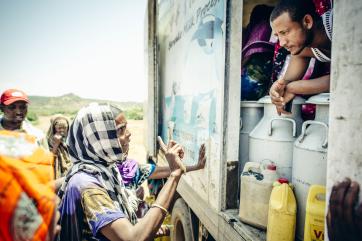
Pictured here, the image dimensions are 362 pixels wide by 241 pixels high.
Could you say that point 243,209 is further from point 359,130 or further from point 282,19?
point 282,19

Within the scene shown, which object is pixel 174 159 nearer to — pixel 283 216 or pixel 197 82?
pixel 283 216

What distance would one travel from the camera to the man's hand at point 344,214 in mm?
883

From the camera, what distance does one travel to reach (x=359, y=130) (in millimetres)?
850

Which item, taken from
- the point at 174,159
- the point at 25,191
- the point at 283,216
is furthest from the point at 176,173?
the point at 25,191

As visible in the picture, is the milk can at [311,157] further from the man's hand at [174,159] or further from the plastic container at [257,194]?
the man's hand at [174,159]

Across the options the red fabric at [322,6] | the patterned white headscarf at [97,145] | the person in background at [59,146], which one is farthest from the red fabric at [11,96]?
the red fabric at [322,6]

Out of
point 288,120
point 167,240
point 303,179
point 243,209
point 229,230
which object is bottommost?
point 167,240

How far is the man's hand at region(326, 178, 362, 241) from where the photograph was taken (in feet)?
2.90

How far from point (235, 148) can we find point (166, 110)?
2.24 metres

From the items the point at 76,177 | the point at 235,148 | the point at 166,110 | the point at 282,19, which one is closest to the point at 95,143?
the point at 76,177

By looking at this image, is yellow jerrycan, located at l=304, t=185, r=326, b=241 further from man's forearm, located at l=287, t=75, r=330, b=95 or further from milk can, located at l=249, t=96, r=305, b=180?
man's forearm, located at l=287, t=75, r=330, b=95

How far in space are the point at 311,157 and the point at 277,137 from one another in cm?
34

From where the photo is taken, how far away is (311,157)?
57.1 inches

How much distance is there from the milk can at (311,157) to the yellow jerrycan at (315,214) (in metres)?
0.11
